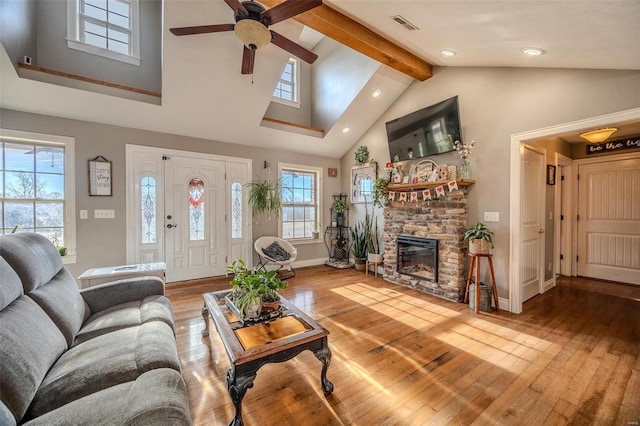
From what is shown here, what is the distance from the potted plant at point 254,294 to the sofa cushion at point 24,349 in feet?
3.22

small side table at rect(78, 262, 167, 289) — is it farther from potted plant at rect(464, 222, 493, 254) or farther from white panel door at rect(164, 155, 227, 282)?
potted plant at rect(464, 222, 493, 254)

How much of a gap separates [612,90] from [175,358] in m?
4.22

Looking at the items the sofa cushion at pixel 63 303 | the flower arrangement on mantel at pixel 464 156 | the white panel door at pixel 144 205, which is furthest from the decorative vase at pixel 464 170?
the white panel door at pixel 144 205

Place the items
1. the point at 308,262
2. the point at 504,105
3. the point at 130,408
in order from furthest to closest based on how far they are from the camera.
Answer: the point at 308,262, the point at 504,105, the point at 130,408

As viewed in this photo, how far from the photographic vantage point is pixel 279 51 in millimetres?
3568

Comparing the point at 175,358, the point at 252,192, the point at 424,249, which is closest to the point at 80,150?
the point at 252,192

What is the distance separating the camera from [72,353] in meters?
1.43

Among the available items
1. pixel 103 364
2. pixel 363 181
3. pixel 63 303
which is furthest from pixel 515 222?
pixel 63 303

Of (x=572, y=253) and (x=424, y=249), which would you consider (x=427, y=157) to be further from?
(x=572, y=253)

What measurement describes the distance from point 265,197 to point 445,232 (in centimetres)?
306

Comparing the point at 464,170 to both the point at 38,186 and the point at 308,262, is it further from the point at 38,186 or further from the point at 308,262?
the point at 38,186

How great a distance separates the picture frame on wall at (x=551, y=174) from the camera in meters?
4.08

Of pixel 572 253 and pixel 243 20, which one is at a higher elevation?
pixel 243 20

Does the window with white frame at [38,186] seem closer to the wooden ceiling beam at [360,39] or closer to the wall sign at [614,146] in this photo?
the wooden ceiling beam at [360,39]
